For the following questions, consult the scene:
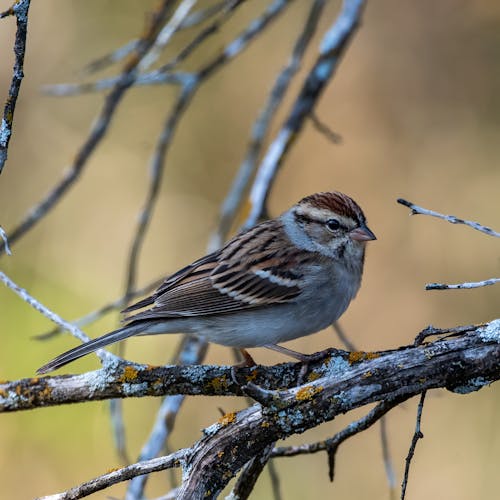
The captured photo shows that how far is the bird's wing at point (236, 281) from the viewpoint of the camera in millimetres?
3068

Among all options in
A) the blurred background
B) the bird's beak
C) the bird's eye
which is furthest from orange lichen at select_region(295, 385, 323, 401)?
the blurred background

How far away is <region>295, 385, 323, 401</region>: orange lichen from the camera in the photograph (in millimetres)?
1896

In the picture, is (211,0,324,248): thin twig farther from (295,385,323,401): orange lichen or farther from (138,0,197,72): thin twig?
(295,385,323,401): orange lichen

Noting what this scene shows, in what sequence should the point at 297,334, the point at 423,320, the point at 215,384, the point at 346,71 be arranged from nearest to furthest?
the point at 215,384 < the point at 297,334 < the point at 423,320 < the point at 346,71

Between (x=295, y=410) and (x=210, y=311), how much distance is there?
3.92 ft

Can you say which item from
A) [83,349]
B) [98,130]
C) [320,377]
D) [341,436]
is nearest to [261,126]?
[98,130]

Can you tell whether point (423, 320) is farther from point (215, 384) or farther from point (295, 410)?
point (295, 410)

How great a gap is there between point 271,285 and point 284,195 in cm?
229

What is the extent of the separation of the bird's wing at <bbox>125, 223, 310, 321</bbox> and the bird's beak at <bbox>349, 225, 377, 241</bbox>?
204 mm

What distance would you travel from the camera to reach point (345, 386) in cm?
192

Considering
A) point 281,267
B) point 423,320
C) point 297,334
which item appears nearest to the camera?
point 297,334

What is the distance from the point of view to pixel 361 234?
10.5ft

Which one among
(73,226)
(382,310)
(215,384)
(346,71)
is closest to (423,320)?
(382,310)

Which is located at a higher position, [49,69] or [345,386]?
[49,69]
